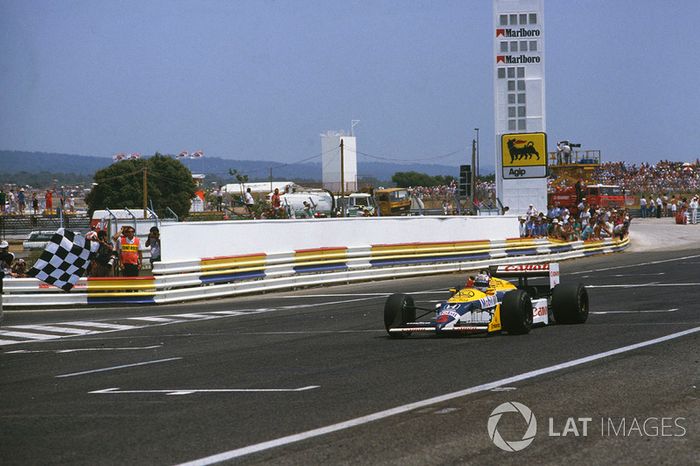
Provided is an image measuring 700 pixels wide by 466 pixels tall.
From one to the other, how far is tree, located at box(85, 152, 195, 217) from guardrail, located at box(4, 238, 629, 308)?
3280cm

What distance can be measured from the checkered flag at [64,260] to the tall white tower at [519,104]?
28813 millimetres

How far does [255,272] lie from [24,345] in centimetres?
966

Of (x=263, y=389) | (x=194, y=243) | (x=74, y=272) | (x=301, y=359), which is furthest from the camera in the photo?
(x=194, y=243)

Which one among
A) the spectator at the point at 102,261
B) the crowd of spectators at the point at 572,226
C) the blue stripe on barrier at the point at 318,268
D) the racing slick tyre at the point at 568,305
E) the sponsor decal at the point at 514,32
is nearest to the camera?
the racing slick tyre at the point at 568,305

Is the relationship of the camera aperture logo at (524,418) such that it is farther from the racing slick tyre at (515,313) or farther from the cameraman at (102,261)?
the cameraman at (102,261)

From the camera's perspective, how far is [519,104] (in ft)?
158

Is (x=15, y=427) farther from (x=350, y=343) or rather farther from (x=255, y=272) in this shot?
(x=255, y=272)

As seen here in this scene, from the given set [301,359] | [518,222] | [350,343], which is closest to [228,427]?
[301,359]

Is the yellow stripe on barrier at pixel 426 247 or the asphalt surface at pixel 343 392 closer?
the asphalt surface at pixel 343 392

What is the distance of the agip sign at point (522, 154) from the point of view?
47.4 meters

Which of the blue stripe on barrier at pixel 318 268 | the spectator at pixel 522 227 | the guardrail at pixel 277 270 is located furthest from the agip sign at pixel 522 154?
the blue stripe on barrier at pixel 318 268

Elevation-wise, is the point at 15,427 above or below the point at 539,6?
below

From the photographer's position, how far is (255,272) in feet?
80.9

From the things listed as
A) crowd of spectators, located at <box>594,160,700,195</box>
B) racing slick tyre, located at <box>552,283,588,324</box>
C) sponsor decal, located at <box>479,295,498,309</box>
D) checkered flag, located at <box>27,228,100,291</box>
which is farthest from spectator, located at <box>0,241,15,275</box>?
Answer: crowd of spectators, located at <box>594,160,700,195</box>
